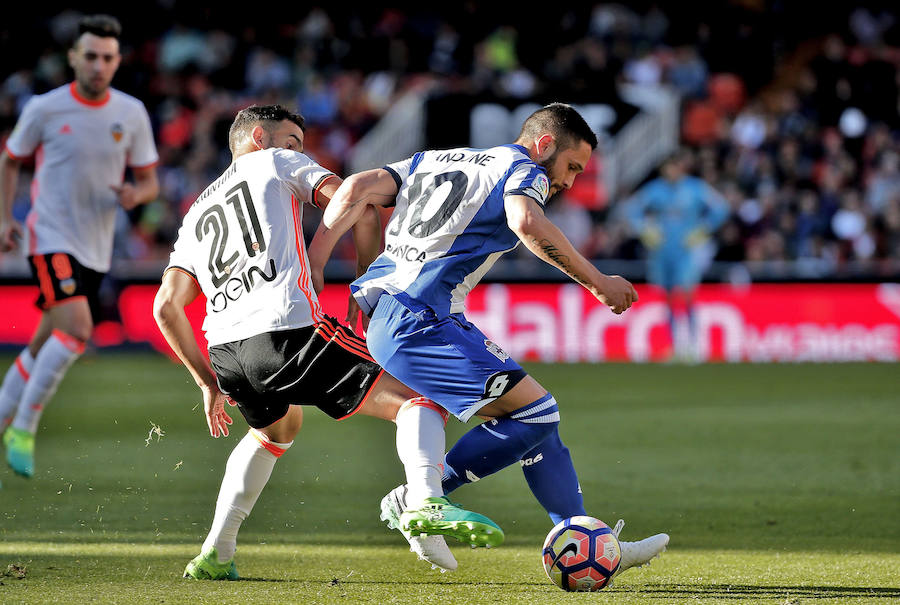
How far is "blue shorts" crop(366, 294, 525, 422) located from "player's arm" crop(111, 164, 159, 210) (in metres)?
3.18

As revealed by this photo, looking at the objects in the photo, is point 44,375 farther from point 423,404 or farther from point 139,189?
point 423,404

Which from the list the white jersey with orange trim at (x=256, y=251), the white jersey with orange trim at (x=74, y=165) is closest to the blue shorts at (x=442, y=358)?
the white jersey with orange trim at (x=256, y=251)

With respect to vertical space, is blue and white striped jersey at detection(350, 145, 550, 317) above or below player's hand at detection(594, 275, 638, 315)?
above

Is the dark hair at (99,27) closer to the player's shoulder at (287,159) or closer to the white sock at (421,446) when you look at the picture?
the player's shoulder at (287,159)

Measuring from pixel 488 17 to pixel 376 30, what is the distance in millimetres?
1824

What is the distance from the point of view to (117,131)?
25.2ft

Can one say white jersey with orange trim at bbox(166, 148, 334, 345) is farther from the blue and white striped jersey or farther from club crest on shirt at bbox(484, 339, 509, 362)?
club crest on shirt at bbox(484, 339, 509, 362)

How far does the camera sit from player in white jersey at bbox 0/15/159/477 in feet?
24.0

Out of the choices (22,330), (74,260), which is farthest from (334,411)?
(22,330)

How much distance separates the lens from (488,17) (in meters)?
22.0

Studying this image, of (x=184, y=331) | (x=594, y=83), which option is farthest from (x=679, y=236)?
(x=184, y=331)

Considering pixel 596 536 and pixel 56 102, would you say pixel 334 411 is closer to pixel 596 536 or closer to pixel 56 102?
pixel 596 536

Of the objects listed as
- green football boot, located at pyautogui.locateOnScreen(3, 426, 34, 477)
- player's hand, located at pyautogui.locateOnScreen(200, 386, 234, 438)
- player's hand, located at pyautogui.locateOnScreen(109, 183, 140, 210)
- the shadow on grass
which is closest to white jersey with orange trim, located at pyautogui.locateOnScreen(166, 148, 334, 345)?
player's hand, located at pyautogui.locateOnScreen(200, 386, 234, 438)

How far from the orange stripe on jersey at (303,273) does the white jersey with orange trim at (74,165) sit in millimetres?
3125
